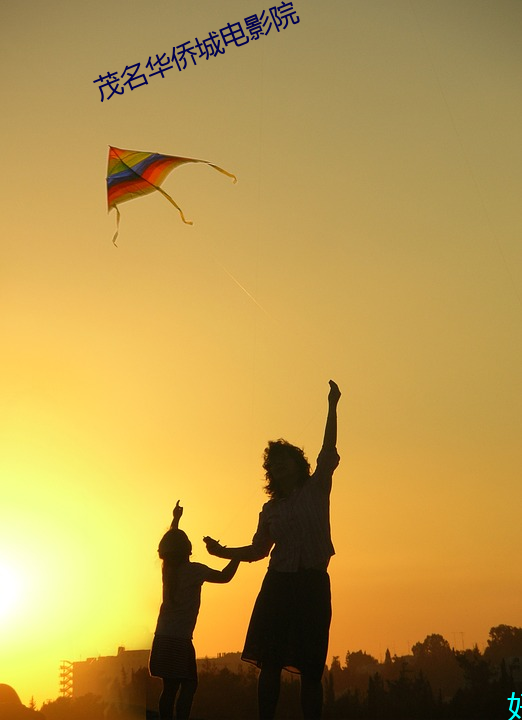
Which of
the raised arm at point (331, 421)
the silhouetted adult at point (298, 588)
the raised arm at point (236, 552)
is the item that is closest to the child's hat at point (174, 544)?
the raised arm at point (236, 552)

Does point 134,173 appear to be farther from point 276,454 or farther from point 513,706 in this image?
point 513,706

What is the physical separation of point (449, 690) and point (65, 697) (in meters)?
2.34

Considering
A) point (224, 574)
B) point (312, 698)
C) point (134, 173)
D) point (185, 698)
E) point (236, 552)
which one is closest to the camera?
point (312, 698)

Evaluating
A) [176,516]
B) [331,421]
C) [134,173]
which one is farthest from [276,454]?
[134,173]

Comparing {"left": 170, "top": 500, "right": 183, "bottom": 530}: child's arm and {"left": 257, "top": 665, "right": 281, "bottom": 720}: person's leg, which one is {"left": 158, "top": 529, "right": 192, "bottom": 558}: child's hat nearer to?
{"left": 170, "top": 500, "right": 183, "bottom": 530}: child's arm

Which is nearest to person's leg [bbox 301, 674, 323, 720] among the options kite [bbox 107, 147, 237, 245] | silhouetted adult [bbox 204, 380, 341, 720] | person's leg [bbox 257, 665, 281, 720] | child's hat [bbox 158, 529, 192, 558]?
silhouetted adult [bbox 204, 380, 341, 720]

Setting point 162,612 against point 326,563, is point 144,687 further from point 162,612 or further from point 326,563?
point 326,563

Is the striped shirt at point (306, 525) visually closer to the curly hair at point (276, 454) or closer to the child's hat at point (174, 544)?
the curly hair at point (276, 454)

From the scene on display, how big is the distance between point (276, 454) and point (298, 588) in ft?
2.43

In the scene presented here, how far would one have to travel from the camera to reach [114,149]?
995 centimetres

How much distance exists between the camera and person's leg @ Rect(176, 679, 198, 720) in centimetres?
570

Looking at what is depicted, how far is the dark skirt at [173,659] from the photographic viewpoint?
5.84m

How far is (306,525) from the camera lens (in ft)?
16.6

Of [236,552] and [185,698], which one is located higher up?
[236,552]
